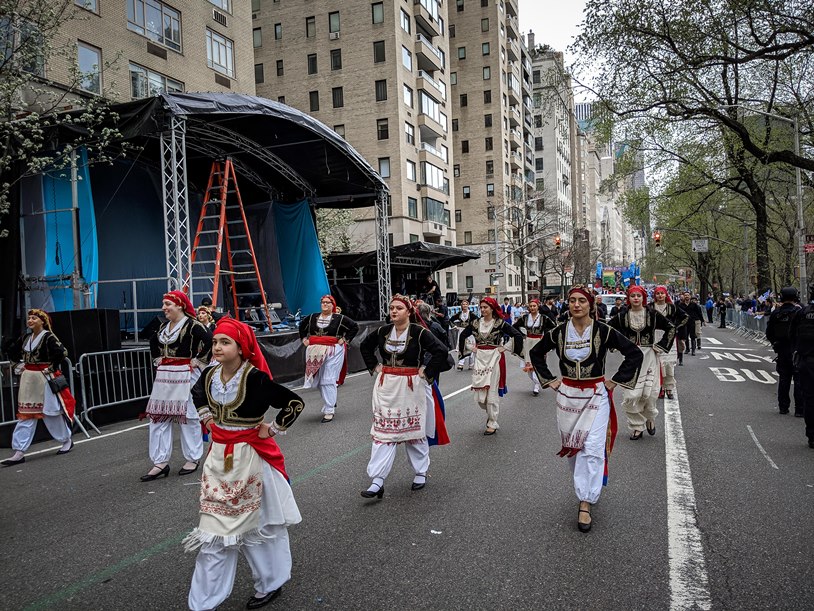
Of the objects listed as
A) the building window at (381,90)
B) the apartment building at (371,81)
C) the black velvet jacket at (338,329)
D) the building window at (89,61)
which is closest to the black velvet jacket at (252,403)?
the black velvet jacket at (338,329)

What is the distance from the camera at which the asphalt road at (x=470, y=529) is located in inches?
148

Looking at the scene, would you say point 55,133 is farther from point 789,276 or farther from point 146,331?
point 789,276

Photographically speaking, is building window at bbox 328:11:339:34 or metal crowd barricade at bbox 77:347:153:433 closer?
metal crowd barricade at bbox 77:347:153:433

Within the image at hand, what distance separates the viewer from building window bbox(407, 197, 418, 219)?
45.0 m

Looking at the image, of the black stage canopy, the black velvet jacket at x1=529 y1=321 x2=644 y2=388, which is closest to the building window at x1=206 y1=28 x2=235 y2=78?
the black stage canopy

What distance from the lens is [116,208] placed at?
17.1 meters

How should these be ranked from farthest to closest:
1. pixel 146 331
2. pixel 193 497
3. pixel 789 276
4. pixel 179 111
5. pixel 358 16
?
1. pixel 358 16
2. pixel 789 276
3. pixel 146 331
4. pixel 179 111
5. pixel 193 497

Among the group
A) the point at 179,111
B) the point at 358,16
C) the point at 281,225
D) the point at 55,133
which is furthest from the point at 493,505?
the point at 358,16

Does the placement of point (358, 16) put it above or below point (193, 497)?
above

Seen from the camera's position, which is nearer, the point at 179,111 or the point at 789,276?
the point at 179,111

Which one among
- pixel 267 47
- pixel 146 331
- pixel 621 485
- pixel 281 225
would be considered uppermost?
pixel 267 47

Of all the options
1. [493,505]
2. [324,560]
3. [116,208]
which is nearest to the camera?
[324,560]

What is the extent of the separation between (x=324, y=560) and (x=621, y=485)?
3.06m

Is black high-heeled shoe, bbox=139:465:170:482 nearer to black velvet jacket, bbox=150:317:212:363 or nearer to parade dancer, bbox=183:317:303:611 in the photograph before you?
black velvet jacket, bbox=150:317:212:363
